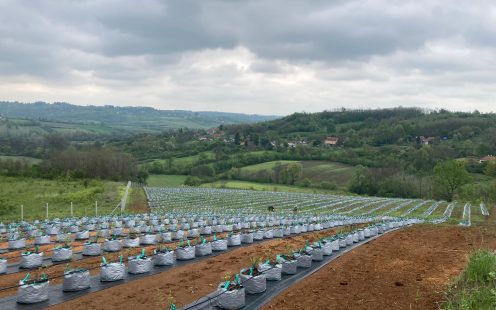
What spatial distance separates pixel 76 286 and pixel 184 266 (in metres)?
4.03

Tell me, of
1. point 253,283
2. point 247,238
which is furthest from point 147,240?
point 253,283

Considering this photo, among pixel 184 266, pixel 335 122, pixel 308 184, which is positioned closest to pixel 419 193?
pixel 308 184

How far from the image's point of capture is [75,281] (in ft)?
Result: 38.4

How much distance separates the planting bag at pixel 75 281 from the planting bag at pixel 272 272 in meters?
5.05

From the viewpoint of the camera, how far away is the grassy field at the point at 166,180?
261 ft

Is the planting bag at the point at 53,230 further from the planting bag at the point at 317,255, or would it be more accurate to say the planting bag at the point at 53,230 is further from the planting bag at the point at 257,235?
the planting bag at the point at 317,255

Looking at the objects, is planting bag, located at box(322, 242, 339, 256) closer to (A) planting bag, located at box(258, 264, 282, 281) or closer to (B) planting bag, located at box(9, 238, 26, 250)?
(A) planting bag, located at box(258, 264, 282, 281)

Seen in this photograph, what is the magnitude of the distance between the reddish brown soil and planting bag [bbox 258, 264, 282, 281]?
1.45 meters

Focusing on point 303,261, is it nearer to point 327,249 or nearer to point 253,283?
point 327,249

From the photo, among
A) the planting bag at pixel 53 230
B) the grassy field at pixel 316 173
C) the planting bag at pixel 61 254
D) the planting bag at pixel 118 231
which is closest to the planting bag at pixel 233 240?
the planting bag at pixel 61 254

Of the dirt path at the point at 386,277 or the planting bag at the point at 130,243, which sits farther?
the planting bag at the point at 130,243

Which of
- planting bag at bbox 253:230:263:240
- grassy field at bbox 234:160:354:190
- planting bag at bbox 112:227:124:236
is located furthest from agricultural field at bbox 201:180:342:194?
planting bag at bbox 253:230:263:240

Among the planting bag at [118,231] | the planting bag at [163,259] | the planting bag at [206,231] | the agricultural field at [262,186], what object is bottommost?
the agricultural field at [262,186]

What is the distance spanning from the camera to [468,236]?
19.8m
